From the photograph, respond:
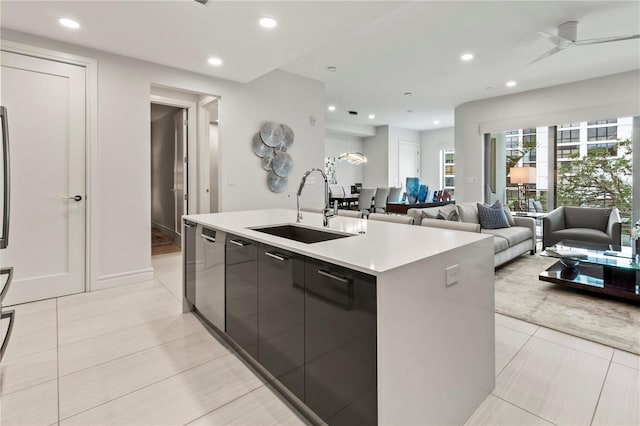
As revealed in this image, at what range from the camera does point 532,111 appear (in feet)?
19.7

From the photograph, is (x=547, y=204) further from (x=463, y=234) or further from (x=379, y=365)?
(x=379, y=365)

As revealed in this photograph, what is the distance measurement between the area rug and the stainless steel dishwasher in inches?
90.4

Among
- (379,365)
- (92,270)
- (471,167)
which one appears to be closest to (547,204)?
(471,167)

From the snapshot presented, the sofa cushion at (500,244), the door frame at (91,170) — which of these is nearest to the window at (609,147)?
the sofa cushion at (500,244)

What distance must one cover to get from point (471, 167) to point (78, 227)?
691 cm

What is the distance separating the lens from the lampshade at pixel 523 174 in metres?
6.04

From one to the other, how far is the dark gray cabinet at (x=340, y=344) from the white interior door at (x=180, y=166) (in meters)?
4.67

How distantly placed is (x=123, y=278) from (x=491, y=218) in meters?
4.81

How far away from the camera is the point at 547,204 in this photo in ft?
20.2

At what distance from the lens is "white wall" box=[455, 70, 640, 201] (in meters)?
5.06

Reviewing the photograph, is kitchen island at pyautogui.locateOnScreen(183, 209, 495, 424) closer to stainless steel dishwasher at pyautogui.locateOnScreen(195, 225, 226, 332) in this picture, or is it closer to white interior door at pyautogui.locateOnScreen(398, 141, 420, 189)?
stainless steel dishwasher at pyautogui.locateOnScreen(195, 225, 226, 332)

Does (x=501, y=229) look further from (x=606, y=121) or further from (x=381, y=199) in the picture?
(x=381, y=199)

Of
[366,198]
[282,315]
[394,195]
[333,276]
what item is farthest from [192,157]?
[394,195]

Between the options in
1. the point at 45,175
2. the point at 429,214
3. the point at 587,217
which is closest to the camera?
the point at 45,175
